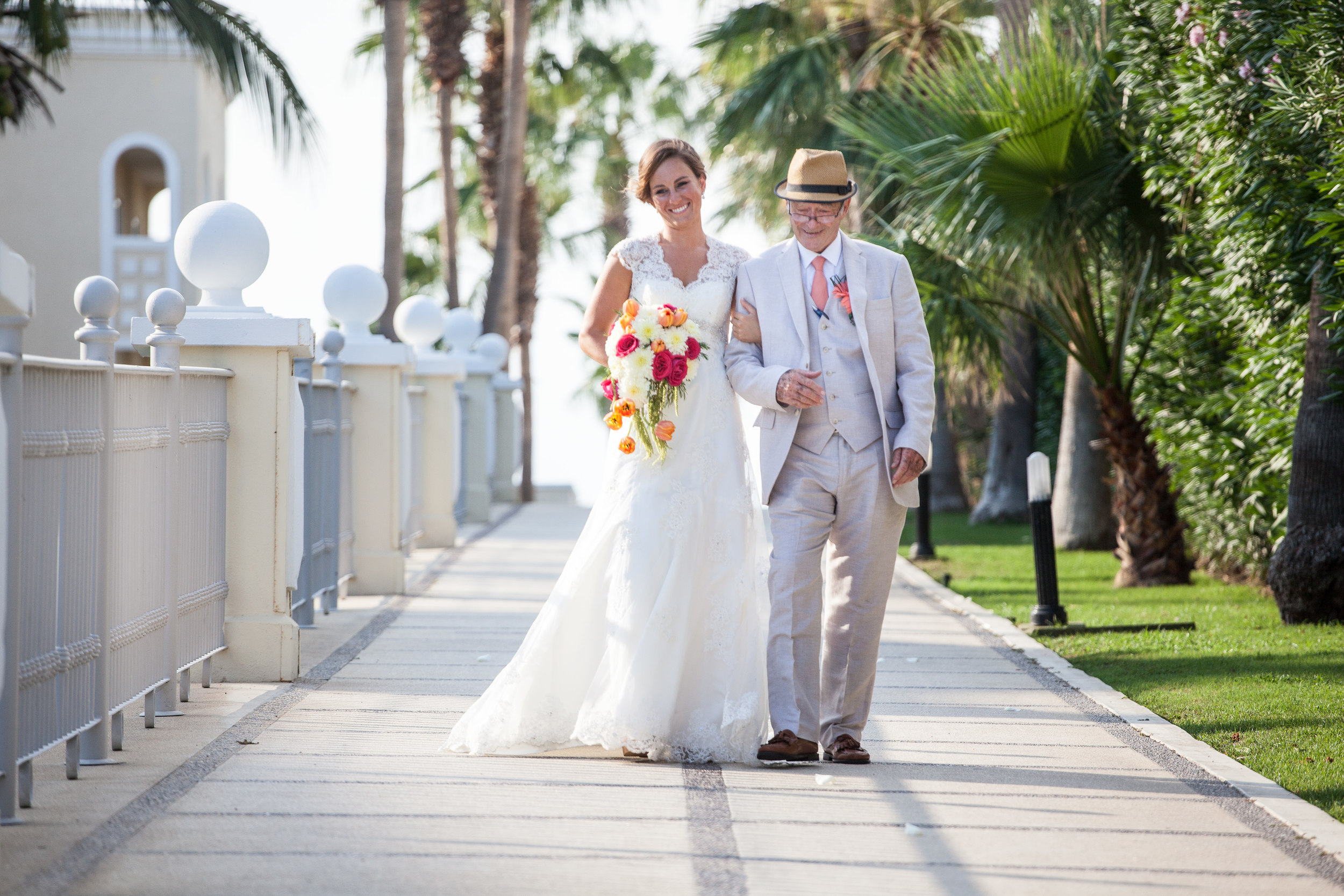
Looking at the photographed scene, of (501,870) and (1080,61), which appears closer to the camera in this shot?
(501,870)

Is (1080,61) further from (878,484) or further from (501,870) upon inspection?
(501,870)

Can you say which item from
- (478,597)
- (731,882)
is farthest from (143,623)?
(478,597)

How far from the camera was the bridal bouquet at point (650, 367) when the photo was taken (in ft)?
15.2

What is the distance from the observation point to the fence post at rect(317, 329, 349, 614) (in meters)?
7.84

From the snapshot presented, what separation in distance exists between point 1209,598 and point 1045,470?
2488 millimetres

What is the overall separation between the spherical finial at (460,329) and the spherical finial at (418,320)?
109 inches

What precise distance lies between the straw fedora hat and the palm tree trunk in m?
16.7

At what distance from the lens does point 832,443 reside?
14.9 ft

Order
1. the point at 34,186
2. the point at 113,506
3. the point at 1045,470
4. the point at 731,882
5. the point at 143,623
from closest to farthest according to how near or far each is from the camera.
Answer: the point at 731,882, the point at 113,506, the point at 143,623, the point at 1045,470, the point at 34,186

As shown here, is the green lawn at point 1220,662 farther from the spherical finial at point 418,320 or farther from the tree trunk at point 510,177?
the tree trunk at point 510,177

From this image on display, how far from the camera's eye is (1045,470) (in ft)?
25.0

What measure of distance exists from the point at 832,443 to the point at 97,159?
16943 millimetres

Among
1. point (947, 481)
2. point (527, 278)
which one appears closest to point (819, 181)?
point (947, 481)

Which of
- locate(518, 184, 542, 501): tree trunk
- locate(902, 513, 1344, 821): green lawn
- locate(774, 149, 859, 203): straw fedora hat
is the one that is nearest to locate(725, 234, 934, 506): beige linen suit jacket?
locate(774, 149, 859, 203): straw fedora hat
